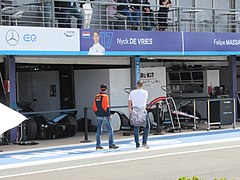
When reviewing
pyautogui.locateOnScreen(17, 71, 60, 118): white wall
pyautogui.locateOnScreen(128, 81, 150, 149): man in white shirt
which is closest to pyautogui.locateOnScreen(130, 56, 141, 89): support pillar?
pyautogui.locateOnScreen(17, 71, 60, 118): white wall

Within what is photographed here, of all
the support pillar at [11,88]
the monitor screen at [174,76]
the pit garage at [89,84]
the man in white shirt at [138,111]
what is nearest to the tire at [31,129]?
the pit garage at [89,84]

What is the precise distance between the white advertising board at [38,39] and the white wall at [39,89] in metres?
5.60

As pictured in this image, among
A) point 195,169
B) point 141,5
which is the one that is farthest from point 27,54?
point 195,169

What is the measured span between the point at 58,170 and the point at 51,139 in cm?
618

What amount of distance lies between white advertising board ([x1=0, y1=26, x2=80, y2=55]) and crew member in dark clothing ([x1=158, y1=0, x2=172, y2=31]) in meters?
4.07

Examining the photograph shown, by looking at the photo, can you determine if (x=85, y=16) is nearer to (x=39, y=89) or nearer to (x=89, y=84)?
(x=89, y=84)

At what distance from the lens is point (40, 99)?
901 inches

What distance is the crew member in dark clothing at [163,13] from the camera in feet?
64.5

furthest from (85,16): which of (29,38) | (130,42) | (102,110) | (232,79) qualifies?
(232,79)

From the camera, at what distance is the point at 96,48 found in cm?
1741

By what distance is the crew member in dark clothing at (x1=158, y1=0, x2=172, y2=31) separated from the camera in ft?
64.5

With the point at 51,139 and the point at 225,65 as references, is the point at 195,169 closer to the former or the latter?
the point at 51,139

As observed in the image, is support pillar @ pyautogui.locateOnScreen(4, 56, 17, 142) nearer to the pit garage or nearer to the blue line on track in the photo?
the pit garage

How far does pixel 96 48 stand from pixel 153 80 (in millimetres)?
4776
